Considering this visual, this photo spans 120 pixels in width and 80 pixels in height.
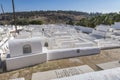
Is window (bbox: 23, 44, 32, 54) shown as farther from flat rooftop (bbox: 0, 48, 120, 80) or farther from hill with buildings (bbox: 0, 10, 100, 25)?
hill with buildings (bbox: 0, 10, 100, 25)

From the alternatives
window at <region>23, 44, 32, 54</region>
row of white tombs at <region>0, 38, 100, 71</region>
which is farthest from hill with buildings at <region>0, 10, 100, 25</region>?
window at <region>23, 44, 32, 54</region>

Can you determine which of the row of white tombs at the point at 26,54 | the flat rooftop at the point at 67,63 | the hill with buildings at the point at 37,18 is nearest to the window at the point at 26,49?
the row of white tombs at the point at 26,54

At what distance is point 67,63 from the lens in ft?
35.7

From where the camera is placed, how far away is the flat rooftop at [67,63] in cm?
926

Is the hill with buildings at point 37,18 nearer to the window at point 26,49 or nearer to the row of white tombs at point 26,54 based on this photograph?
the row of white tombs at point 26,54

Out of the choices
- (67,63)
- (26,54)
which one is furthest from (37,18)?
(67,63)

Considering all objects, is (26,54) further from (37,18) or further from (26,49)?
(37,18)

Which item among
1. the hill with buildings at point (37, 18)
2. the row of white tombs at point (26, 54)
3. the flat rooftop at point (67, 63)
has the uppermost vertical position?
the hill with buildings at point (37, 18)

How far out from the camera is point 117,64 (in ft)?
33.6

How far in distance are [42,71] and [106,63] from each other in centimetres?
489

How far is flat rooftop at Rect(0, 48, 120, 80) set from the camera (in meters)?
9.26

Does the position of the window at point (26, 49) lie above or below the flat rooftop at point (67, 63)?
above

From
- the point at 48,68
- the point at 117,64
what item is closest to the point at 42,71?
the point at 48,68

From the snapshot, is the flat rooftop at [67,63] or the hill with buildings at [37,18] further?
the hill with buildings at [37,18]
